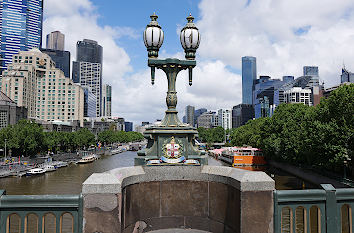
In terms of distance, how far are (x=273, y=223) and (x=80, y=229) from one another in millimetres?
4126

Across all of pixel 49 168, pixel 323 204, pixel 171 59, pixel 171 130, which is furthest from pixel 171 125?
pixel 49 168

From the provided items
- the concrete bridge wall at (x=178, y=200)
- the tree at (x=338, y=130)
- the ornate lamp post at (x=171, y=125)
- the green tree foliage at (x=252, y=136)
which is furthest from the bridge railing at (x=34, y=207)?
the green tree foliage at (x=252, y=136)

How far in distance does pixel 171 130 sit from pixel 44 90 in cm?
16711

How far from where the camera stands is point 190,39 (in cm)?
1130

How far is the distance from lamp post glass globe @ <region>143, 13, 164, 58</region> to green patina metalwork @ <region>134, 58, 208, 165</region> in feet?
1.41

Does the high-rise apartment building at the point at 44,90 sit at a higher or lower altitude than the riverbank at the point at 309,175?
higher

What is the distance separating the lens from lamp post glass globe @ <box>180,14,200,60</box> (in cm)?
1130

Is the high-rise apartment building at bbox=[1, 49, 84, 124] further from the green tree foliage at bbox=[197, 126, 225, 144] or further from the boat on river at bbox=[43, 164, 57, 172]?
the boat on river at bbox=[43, 164, 57, 172]

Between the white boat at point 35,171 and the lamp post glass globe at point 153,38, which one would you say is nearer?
the lamp post glass globe at point 153,38

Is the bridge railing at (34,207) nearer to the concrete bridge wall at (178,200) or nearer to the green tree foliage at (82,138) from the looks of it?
the concrete bridge wall at (178,200)

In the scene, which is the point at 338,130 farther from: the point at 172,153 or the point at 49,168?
the point at 49,168

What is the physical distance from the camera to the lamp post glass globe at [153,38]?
11164 mm

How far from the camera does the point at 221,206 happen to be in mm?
8031

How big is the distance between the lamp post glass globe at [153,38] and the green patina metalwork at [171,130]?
431 mm
